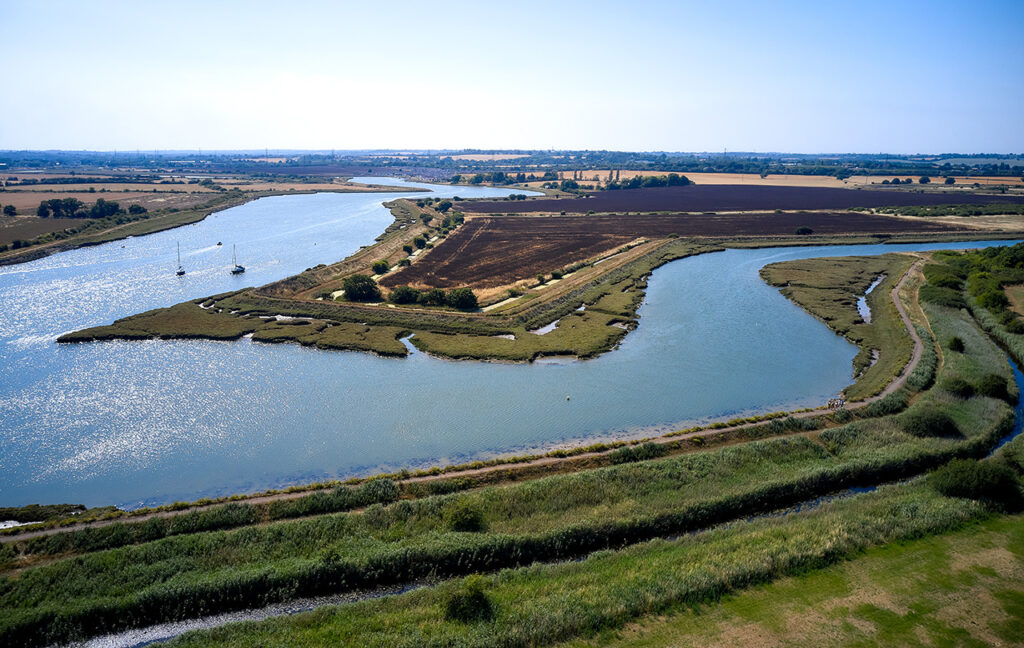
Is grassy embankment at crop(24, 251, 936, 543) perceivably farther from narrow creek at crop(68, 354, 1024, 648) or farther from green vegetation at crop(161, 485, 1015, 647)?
green vegetation at crop(161, 485, 1015, 647)

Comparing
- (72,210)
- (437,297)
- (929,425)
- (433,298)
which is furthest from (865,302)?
(72,210)

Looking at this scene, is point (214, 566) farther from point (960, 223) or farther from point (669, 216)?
point (960, 223)

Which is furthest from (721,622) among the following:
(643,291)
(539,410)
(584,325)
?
(643,291)

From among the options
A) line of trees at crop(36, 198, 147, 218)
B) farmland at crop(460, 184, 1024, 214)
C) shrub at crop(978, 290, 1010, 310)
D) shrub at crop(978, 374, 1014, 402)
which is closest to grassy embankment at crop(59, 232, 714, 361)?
shrub at crop(978, 374, 1014, 402)

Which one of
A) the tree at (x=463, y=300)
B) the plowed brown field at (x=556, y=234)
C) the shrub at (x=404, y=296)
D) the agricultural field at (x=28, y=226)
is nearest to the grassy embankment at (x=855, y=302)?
the plowed brown field at (x=556, y=234)

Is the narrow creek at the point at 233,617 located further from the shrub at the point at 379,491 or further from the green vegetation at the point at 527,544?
the shrub at the point at 379,491

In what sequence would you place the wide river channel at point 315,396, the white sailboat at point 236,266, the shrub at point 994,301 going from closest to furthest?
the wide river channel at point 315,396, the shrub at point 994,301, the white sailboat at point 236,266
